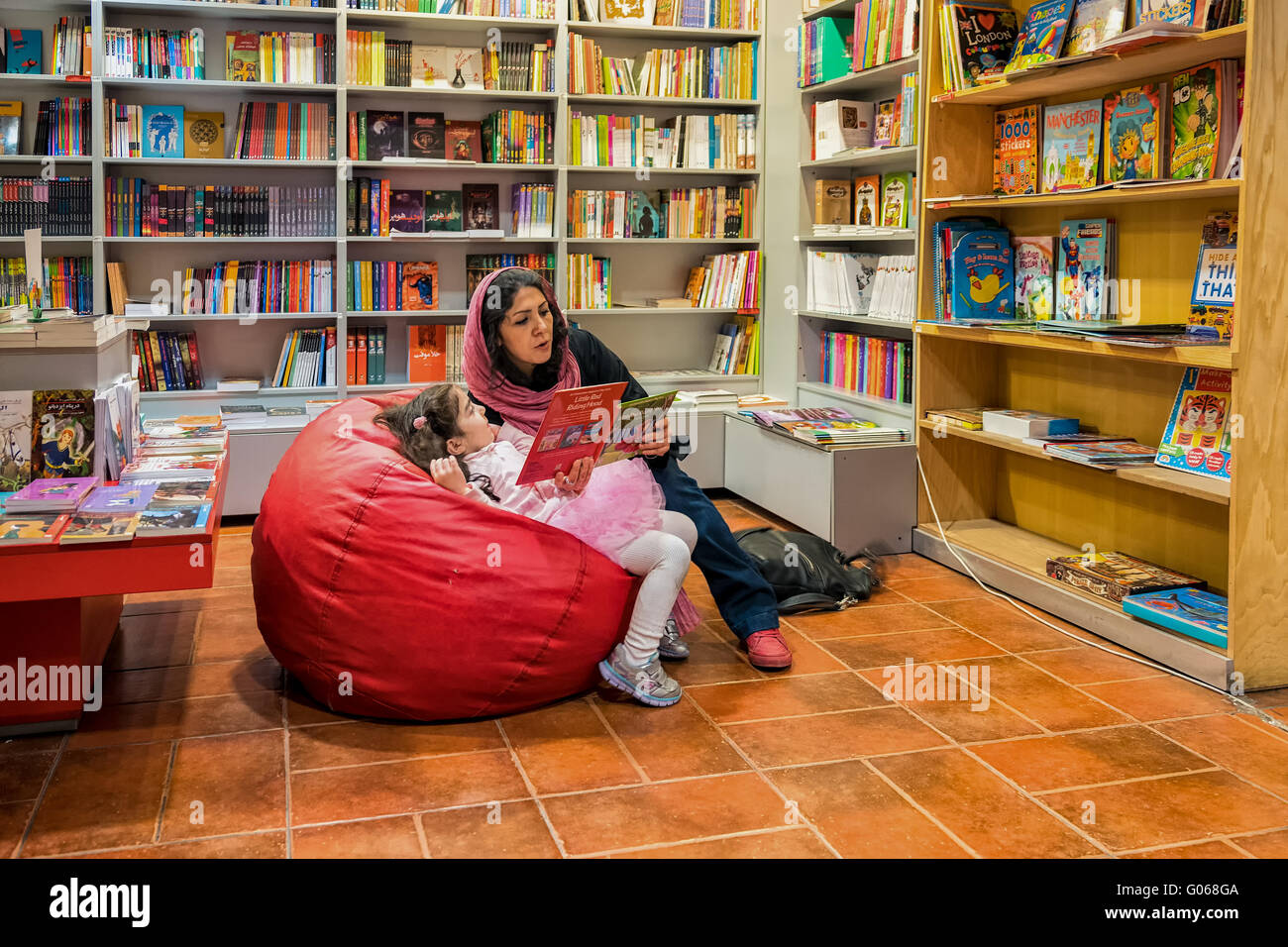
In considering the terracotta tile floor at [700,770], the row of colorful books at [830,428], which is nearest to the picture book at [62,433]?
the terracotta tile floor at [700,770]

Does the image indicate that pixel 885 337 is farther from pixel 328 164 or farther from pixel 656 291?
pixel 328 164

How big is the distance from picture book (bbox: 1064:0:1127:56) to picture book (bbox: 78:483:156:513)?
2.65m

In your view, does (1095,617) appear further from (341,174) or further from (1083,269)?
(341,174)

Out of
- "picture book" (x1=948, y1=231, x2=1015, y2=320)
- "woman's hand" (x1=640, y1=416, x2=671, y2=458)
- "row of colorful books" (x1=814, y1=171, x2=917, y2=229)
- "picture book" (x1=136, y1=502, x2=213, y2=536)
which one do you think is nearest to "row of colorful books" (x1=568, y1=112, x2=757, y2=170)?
"row of colorful books" (x1=814, y1=171, x2=917, y2=229)

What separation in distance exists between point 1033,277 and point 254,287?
10.2 ft

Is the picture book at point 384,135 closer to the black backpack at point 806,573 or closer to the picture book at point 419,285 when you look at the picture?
the picture book at point 419,285

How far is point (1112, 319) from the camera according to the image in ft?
12.3

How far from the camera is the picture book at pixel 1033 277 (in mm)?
4023

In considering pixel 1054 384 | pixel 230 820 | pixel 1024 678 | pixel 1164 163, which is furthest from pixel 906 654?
pixel 230 820

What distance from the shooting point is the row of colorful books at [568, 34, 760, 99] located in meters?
5.32

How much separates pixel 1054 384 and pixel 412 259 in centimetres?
283

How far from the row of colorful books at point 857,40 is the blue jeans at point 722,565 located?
2.05m

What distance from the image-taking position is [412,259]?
17.8 ft

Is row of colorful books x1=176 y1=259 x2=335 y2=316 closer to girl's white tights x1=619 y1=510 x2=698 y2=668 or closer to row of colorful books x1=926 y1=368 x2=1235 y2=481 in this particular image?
girl's white tights x1=619 y1=510 x2=698 y2=668
